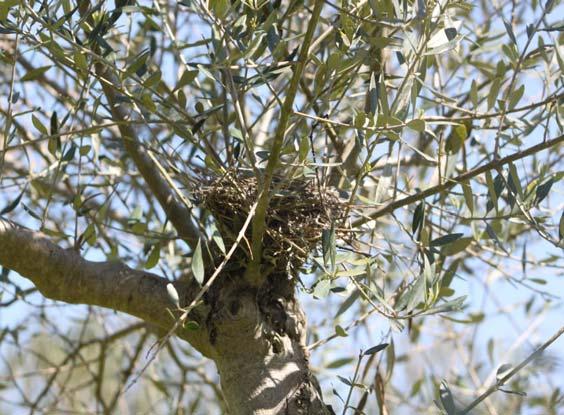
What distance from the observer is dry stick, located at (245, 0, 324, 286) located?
1201 millimetres

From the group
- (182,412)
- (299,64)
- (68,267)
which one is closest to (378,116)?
(299,64)

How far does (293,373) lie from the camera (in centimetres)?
160

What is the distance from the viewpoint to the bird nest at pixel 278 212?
5.09 feet

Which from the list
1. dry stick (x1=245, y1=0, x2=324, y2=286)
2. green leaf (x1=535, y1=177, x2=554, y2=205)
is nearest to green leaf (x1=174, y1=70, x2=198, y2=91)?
dry stick (x1=245, y1=0, x2=324, y2=286)

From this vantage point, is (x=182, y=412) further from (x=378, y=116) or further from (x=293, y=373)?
(x=378, y=116)

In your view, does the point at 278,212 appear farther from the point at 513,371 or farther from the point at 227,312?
the point at 513,371

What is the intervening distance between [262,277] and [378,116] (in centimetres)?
44

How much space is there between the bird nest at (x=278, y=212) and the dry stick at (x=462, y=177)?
7 cm

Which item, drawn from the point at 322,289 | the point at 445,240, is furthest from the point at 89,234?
the point at 445,240

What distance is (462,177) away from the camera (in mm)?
1472

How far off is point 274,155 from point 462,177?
334 millimetres

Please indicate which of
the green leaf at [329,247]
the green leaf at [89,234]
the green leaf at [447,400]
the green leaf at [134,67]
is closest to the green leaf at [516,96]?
the green leaf at [329,247]

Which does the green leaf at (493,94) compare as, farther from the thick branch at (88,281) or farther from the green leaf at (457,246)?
the thick branch at (88,281)

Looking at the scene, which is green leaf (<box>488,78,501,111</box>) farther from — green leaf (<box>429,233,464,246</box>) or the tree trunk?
the tree trunk
